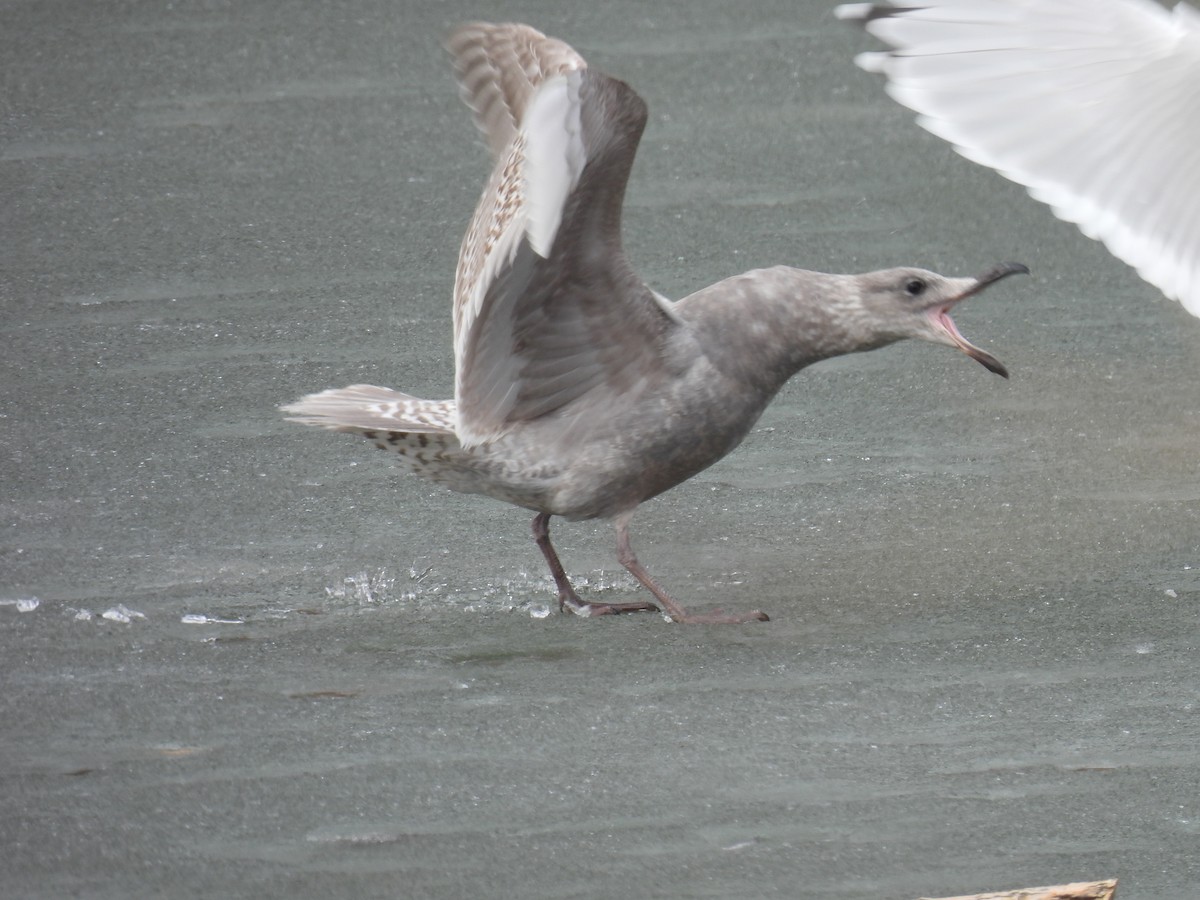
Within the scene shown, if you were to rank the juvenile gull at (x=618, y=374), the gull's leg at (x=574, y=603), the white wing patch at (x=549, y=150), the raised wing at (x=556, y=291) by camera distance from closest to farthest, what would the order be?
the white wing patch at (x=549, y=150) → the raised wing at (x=556, y=291) → the juvenile gull at (x=618, y=374) → the gull's leg at (x=574, y=603)

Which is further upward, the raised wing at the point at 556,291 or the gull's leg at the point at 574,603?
the raised wing at the point at 556,291

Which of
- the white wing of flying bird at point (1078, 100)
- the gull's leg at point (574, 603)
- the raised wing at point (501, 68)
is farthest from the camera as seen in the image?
the raised wing at point (501, 68)

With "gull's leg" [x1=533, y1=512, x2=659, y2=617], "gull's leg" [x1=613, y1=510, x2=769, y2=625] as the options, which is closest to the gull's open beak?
"gull's leg" [x1=613, y1=510, x2=769, y2=625]

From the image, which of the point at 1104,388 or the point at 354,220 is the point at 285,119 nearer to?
the point at 354,220

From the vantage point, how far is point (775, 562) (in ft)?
14.3

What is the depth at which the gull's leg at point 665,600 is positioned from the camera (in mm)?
3996

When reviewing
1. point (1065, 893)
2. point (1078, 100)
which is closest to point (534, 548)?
point (1078, 100)

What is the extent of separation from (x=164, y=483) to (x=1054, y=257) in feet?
9.23

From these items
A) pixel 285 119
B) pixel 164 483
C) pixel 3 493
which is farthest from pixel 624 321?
pixel 285 119

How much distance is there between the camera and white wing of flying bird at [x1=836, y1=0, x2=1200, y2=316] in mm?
3070

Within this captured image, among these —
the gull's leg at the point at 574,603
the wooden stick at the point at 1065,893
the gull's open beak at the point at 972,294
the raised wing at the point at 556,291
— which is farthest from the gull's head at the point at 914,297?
the wooden stick at the point at 1065,893

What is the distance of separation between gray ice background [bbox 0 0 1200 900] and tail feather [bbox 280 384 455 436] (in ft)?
1.18

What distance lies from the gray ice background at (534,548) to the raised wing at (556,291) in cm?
46

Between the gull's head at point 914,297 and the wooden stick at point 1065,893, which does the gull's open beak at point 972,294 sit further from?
the wooden stick at point 1065,893
